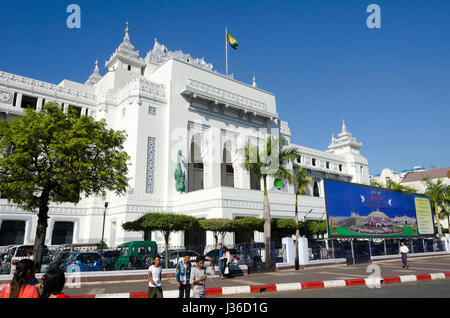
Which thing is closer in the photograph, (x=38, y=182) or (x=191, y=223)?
(x=38, y=182)

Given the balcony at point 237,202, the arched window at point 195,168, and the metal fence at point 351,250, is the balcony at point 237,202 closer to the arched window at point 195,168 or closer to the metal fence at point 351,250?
the metal fence at point 351,250

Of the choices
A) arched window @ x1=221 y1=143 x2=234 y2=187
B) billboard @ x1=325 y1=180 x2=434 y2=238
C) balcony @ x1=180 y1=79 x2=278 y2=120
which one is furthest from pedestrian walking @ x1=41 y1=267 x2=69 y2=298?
arched window @ x1=221 y1=143 x2=234 y2=187

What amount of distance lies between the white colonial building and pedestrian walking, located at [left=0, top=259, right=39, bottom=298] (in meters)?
20.9

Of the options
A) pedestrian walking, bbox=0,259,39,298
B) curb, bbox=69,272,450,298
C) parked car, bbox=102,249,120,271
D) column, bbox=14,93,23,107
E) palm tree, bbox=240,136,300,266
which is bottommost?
curb, bbox=69,272,450,298

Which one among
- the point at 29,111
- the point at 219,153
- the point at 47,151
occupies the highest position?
the point at 219,153

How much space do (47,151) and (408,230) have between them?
2834cm

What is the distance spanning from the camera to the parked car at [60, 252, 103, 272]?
14977 millimetres

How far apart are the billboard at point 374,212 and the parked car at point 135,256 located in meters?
11.4

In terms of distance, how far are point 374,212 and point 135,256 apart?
1862cm

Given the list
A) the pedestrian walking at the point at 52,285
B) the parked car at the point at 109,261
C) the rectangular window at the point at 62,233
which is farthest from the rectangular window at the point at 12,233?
the pedestrian walking at the point at 52,285

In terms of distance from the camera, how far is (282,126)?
136 ft

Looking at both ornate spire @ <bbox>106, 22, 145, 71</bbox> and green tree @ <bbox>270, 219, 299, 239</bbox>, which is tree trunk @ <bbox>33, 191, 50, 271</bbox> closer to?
green tree @ <bbox>270, 219, 299, 239</bbox>
